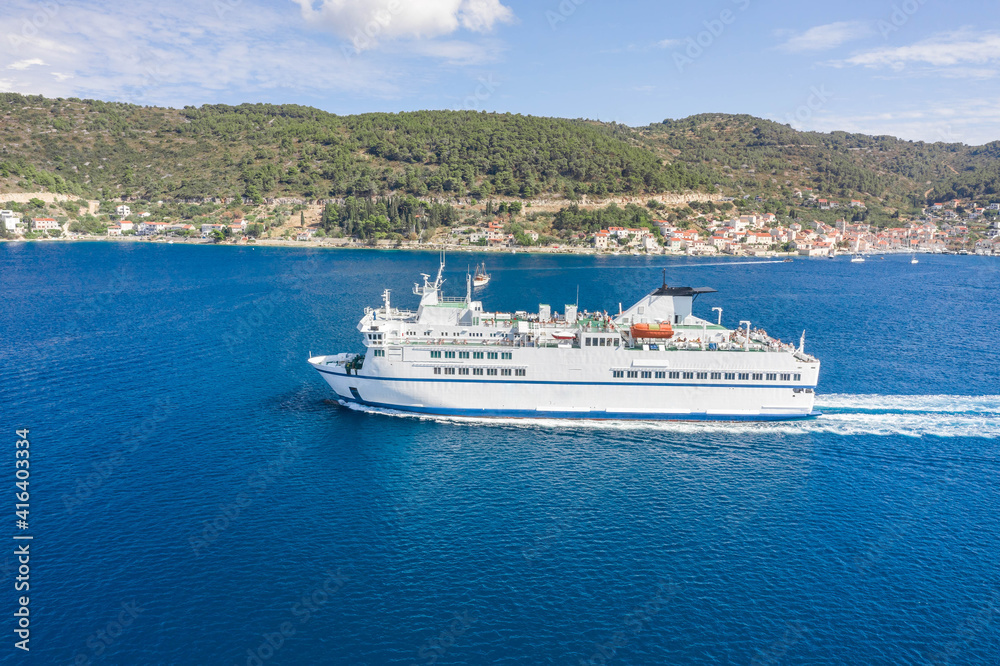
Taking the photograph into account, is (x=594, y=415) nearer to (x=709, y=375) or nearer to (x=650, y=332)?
(x=650, y=332)

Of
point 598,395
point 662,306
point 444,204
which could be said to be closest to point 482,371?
point 598,395

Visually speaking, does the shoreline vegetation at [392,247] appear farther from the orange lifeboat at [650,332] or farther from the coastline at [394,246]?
the orange lifeboat at [650,332]

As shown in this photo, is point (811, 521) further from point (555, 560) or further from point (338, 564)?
point (338, 564)

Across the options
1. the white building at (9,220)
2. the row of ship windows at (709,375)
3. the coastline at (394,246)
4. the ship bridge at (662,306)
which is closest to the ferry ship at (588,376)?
the row of ship windows at (709,375)

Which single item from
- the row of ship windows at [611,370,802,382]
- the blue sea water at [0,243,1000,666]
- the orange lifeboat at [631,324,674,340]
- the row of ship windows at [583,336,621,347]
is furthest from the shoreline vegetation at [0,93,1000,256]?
the row of ship windows at [611,370,802,382]

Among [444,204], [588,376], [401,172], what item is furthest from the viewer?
[401,172]

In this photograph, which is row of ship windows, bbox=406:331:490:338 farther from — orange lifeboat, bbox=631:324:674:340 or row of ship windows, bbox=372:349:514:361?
orange lifeboat, bbox=631:324:674:340
